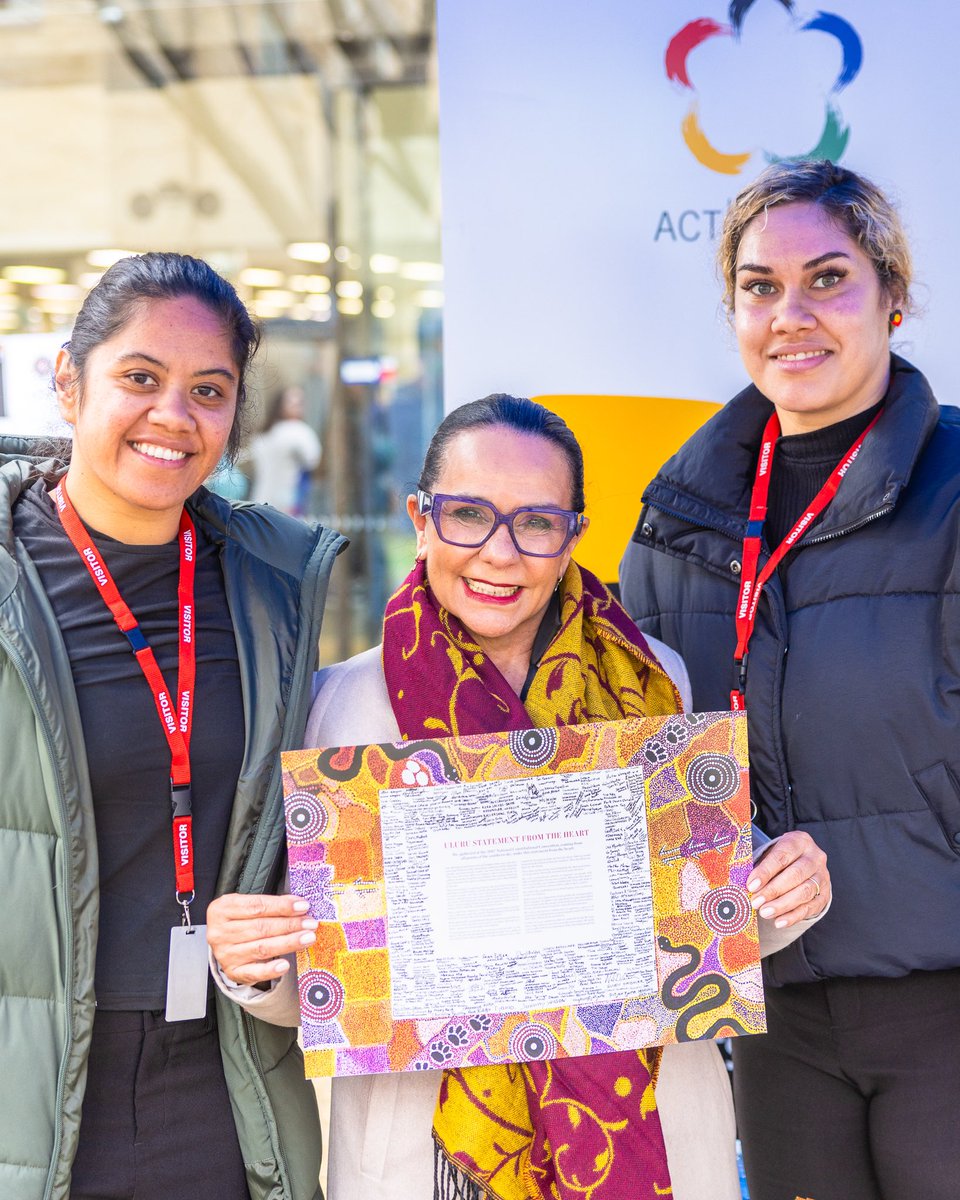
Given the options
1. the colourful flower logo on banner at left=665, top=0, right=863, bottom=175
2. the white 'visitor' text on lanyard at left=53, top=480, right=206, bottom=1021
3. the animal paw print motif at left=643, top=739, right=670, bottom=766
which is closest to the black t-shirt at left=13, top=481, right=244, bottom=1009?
the white 'visitor' text on lanyard at left=53, top=480, right=206, bottom=1021

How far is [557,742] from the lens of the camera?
1824mm

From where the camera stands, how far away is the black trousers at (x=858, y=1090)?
2152 millimetres

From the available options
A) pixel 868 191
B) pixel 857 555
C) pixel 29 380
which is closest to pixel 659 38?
pixel 868 191

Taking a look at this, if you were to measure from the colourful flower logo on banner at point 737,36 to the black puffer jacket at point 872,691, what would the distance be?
0.99 metres

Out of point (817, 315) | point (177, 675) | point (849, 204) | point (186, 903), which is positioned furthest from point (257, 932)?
point (849, 204)

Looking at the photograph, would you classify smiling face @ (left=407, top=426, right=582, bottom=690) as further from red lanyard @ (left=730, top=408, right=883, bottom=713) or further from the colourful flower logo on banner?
the colourful flower logo on banner

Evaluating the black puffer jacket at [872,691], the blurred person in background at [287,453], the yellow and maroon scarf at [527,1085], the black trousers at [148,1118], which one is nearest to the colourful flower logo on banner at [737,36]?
the black puffer jacket at [872,691]

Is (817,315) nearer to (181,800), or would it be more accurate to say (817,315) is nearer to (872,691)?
(872,691)

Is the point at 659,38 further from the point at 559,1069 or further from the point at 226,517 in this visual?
the point at 559,1069

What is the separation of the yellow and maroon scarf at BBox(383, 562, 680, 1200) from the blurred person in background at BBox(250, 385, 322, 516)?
619cm

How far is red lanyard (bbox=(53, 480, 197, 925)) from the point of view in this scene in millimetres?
1998

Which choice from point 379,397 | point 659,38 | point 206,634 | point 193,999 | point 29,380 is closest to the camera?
point 193,999

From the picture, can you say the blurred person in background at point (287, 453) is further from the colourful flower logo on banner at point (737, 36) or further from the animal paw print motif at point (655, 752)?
the animal paw print motif at point (655, 752)

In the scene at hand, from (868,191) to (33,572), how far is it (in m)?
1.71
